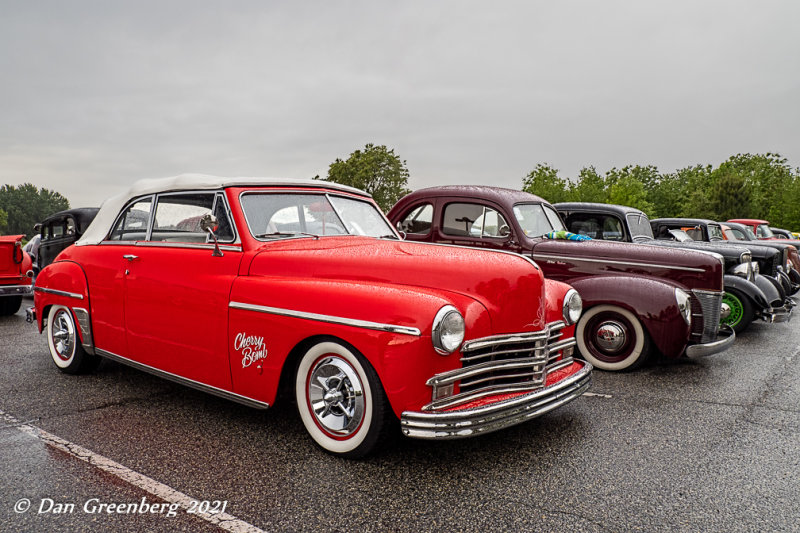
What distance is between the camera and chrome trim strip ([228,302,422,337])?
2858 millimetres

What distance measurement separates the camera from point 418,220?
7242 millimetres

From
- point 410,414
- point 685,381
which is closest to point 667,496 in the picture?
point 410,414

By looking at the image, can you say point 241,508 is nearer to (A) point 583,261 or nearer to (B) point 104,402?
(B) point 104,402

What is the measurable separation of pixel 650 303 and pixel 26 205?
134 m

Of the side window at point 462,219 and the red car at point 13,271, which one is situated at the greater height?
the side window at point 462,219

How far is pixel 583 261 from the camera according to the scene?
6.25m

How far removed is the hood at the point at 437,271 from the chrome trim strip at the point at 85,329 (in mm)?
2092

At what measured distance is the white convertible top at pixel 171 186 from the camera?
4012 mm

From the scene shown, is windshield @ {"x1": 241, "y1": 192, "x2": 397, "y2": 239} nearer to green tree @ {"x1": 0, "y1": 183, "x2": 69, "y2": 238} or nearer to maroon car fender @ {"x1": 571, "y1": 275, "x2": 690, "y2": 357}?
maroon car fender @ {"x1": 571, "y1": 275, "x2": 690, "y2": 357}

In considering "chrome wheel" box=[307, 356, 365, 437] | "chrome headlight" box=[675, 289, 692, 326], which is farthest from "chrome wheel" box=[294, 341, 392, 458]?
"chrome headlight" box=[675, 289, 692, 326]

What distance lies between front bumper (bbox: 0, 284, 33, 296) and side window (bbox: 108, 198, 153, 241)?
16.5 feet

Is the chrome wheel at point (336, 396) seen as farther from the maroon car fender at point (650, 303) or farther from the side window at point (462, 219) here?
the side window at point (462, 219)

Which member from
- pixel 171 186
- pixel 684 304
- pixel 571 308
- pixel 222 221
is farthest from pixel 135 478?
pixel 684 304

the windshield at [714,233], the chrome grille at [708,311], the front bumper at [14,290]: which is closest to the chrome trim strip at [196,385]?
the chrome grille at [708,311]
